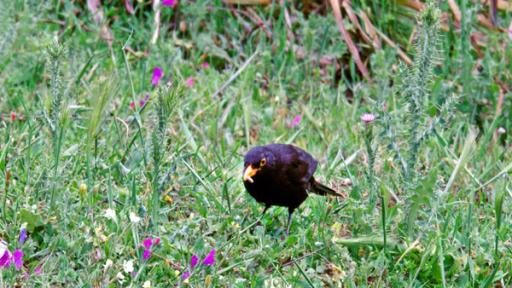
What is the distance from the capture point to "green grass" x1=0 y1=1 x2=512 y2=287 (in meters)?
3.94

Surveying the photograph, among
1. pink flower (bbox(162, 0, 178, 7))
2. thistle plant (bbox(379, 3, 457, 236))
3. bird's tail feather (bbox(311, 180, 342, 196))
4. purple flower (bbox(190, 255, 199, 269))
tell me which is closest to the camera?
purple flower (bbox(190, 255, 199, 269))

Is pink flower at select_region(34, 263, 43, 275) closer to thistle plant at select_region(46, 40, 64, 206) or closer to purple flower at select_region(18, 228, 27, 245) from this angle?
purple flower at select_region(18, 228, 27, 245)

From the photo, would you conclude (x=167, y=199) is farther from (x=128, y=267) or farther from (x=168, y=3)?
(x=168, y=3)

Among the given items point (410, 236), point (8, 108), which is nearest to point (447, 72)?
point (410, 236)

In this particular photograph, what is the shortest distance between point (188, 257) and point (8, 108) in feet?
6.27

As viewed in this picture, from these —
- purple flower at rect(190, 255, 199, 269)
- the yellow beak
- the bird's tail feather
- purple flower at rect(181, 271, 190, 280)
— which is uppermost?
the yellow beak

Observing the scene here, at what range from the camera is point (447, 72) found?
6242mm

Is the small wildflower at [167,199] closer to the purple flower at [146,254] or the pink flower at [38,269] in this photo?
the purple flower at [146,254]

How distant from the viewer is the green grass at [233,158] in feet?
12.9

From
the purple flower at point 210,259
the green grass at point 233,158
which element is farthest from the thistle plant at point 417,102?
the purple flower at point 210,259

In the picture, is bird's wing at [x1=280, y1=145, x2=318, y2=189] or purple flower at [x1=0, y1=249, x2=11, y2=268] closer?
purple flower at [x1=0, y1=249, x2=11, y2=268]

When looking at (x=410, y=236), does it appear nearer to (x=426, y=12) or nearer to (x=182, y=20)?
(x=426, y=12)

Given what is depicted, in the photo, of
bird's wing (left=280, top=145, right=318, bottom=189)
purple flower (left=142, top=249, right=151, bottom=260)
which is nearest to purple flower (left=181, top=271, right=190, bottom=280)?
purple flower (left=142, top=249, right=151, bottom=260)

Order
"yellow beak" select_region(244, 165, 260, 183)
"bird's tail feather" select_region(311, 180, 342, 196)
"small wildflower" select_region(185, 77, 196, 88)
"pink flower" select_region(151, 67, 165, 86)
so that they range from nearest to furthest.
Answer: "yellow beak" select_region(244, 165, 260, 183) → "bird's tail feather" select_region(311, 180, 342, 196) → "pink flower" select_region(151, 67, 165, 86) → "small wildflower" select_region(185, 77, 196, 88)
